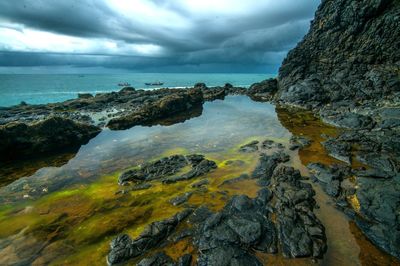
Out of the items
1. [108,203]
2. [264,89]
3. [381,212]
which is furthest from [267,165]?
[264,89]

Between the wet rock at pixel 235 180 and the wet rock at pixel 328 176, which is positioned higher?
the wet rock at pixel 328 176

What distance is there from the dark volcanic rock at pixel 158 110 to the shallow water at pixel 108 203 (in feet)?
20.6

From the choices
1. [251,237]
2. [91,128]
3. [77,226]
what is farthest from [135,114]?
[251,237]

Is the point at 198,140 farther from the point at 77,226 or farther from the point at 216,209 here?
the point at 77,226

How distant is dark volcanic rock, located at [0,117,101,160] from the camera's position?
21.8m

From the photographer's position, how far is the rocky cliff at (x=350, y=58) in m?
39.4

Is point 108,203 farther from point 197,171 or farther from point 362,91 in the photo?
point 362,91

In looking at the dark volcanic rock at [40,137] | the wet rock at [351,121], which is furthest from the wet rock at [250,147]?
the dark volcanic rock at [40,137]

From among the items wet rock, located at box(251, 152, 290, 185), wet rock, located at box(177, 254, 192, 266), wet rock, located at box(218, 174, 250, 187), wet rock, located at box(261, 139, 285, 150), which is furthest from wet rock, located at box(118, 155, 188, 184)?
wet rock, located at box(261, 139, 285, 150)

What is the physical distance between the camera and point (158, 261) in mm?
9320

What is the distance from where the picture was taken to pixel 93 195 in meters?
15.1

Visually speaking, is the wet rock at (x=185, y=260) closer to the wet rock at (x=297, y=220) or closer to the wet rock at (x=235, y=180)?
the wet rock at (x=297, y=220)

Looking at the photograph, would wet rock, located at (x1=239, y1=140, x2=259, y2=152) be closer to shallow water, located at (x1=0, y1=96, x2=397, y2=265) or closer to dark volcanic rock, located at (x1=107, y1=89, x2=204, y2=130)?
shallow water, located at (x1=0, y1=96, x2=397, y2=265)

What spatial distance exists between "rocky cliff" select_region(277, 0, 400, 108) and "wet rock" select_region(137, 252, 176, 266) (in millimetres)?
37889
